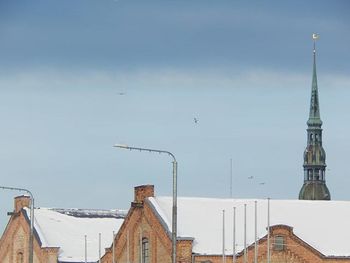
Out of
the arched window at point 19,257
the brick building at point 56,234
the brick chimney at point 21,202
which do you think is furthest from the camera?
the brick chimney at point 21,202

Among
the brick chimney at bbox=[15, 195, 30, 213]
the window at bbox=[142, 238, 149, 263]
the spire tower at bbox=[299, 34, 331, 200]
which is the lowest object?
the window at bbox=[142, 238, 149, 263]

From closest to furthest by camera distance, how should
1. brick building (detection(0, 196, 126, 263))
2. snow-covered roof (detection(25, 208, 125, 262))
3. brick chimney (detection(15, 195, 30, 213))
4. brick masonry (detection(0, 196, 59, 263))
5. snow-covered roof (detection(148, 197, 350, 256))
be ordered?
1. snow-covered roof (detection(148, 197, 350, 256))
2. brick building (detection(0, 196, 126, 263))
3. snow-covered roof (detection(25, 208, 125, 262))
4. brick masonry (detection(0, 196, 59, 263))
5. brick chimney (detection(15, 195, 30, 213))

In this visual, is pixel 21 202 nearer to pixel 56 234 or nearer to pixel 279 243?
pixel 56 234

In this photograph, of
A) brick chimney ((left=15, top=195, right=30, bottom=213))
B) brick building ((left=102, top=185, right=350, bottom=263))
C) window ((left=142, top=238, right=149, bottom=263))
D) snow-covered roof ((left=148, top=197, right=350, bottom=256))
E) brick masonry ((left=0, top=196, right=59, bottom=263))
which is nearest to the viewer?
brick building ((left=102, top=185, right=350, bottom=263))

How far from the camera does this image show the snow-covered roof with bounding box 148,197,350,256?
354 feet

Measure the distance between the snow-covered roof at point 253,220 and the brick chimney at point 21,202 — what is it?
18500 millimetres

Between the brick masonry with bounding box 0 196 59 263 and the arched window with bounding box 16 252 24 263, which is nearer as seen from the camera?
the brick masonry with bounding box 0 196 59 263

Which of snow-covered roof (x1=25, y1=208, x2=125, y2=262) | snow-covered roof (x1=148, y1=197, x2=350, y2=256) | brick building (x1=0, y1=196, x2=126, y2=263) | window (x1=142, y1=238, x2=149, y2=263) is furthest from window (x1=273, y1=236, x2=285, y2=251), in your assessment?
snow-covered roof (x1=25, y1=208, x2=125, y2=262)

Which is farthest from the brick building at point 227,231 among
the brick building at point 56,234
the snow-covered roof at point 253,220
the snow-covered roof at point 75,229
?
the snow-covered roof at point 75,229

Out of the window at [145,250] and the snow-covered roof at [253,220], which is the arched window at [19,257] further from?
the window at [145,250]

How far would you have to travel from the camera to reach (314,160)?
18500cm

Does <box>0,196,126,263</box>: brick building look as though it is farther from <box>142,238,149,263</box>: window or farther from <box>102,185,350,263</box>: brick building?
<box>142,238,149,263</box>: window

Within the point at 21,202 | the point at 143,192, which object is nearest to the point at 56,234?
the point at 21,202

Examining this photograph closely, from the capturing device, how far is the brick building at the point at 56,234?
404 feet
